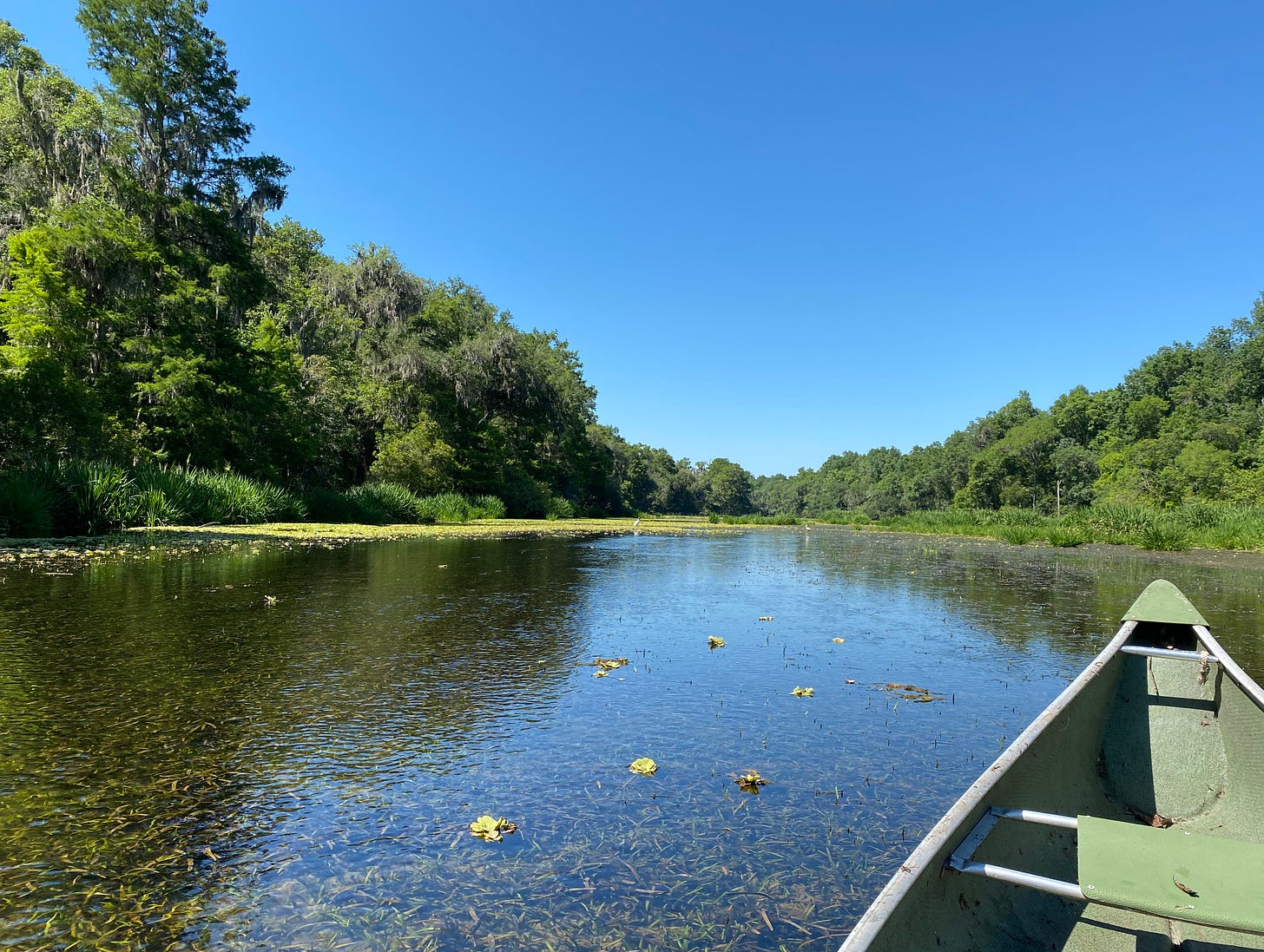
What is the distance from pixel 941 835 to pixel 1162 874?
61 centimetres

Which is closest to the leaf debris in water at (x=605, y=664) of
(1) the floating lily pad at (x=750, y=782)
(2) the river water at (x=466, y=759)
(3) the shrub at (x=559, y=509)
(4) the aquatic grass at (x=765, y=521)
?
(2) the river water at (x=466, y=759)

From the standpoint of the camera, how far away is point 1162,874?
181 centimetres

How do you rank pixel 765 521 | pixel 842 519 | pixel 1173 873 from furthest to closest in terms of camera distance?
pixel 842 519 < pixel 765 521 < pixel 1173 873

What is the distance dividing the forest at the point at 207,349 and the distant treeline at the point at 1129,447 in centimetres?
53

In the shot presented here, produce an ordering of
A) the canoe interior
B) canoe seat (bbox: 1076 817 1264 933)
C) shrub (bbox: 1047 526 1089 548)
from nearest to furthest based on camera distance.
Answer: canoe seat (bbox: 1076 817 1264 933) → the canoe interior → shrub (bbox: 1047 526 1089 548)

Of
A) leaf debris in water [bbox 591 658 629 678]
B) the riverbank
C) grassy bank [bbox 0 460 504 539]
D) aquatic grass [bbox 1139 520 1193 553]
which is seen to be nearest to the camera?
leaf debris in water [bbox 591 658 629 678]

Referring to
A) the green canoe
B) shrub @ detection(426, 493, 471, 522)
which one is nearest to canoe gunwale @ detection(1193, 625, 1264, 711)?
the green canoe

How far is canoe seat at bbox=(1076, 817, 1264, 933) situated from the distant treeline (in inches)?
1694

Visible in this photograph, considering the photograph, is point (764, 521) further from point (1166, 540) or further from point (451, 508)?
point (1166, 540)

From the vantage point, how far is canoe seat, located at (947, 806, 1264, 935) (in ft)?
5.44

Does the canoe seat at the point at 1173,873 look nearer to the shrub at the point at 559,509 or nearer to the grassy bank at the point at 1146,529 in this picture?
the grassy bank at the point at 1146,529

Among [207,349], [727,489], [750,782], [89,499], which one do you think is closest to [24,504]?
[89,499]

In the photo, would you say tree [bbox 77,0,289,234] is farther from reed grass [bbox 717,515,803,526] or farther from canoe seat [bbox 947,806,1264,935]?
reed grass [bbox 717,515,803,526]

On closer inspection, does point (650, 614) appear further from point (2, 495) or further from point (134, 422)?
point (134, 422)
